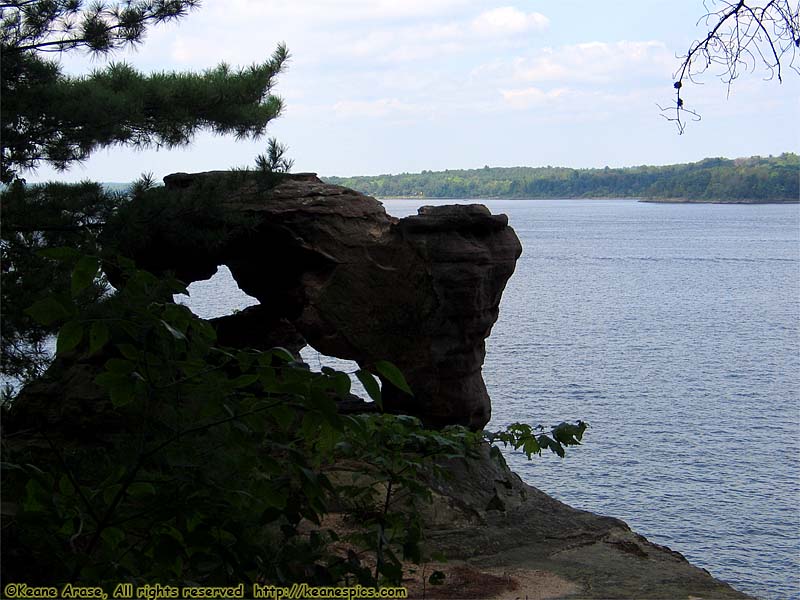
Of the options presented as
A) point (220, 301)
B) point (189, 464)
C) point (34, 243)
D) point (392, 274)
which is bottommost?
point (220, 301)

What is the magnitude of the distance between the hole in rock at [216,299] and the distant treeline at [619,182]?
44.1m

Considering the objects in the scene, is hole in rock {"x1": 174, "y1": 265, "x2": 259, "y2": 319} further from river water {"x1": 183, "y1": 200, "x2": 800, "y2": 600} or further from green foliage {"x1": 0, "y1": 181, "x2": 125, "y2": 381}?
green foliage {"x1": 0, "y1": 181, "x2": 125, "y2": 381}

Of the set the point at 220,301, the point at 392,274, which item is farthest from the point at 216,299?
the point at 392,274

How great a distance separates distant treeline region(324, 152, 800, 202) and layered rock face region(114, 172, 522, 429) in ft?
252

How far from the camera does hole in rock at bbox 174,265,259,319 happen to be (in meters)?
35.1

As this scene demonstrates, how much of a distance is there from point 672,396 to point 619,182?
114531mm

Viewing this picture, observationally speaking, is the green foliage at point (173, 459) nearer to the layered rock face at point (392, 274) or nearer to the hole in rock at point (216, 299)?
the layered rock face at point (392, 274)

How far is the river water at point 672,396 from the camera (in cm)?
1733

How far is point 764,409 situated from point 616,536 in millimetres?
14119

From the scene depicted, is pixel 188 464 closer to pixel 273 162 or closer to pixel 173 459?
pixel 173 459

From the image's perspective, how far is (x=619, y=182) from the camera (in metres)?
136

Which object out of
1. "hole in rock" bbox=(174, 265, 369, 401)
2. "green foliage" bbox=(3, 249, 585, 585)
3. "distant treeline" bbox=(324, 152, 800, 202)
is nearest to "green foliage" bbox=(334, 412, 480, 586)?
"green foliage" bbox=(3, 249, 585, 585)

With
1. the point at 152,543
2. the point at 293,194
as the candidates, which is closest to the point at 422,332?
the point at 293,194

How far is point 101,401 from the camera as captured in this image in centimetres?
1204
